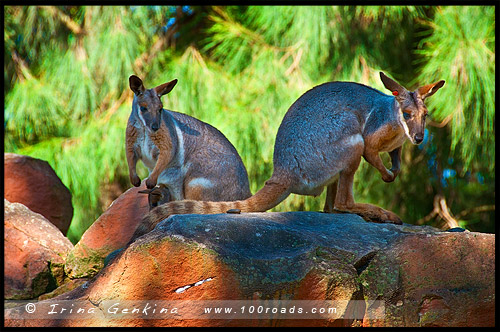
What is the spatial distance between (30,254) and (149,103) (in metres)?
1.70

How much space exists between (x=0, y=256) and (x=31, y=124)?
400 centimetres

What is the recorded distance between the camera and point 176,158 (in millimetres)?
4777

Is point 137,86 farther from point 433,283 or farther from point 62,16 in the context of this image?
point 62,16

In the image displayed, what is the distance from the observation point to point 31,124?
8.67 metres

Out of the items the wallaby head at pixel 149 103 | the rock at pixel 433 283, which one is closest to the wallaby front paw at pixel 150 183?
the wallaby head at pixel 149 103

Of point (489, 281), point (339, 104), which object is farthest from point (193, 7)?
point (489, 281)

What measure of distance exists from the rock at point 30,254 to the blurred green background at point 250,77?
296 centimetres

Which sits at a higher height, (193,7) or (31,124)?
(193,7)

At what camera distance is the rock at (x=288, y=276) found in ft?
11.5

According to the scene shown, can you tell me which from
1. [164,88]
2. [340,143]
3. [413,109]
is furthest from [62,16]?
[413,109]

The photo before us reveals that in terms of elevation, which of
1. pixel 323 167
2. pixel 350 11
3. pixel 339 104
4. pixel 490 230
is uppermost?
pixel 350 11

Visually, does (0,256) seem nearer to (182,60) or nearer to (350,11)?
(182,60)

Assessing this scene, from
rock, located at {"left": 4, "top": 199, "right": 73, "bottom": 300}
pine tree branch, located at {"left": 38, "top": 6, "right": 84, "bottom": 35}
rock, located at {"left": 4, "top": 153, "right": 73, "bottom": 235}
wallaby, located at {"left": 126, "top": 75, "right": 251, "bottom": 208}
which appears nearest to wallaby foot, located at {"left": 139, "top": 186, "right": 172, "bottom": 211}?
wallaby, located at {"left": 126, "top": 75, "right": 251, "bottom": 208}

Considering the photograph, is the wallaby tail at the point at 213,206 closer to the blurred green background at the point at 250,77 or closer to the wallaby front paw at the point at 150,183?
the wallaby front paw at the point at 150,183
